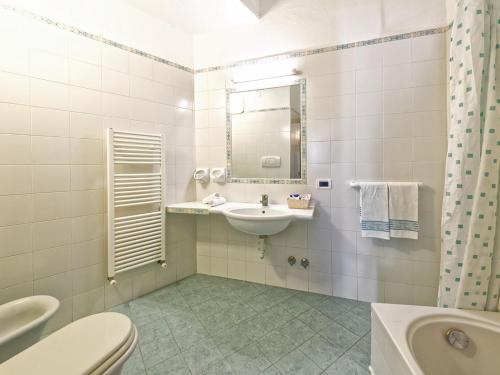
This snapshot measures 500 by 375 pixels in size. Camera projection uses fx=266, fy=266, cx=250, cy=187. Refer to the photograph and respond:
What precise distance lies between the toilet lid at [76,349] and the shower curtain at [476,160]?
65.6 inches

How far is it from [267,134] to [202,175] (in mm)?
778

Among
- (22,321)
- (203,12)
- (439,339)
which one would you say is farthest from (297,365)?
(203,12)

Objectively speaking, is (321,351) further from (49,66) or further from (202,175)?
(49,66)

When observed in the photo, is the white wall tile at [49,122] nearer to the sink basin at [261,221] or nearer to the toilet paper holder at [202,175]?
the toilet paper holder at [202,175]

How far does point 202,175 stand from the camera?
8.87ft

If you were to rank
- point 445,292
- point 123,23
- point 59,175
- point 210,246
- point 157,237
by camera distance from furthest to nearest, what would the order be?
point 210,246 → point 157,237 → point 123,23 → point 59,175 → point 445,292

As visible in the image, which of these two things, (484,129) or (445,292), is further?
(445,292)

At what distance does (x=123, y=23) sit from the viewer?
2.15 meters

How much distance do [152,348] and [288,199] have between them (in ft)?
4.74

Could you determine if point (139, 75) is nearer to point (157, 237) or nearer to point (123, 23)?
point (123, 23)

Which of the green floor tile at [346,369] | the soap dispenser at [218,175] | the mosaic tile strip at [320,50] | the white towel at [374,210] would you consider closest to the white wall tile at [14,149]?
the soap dispenser at [218,175]

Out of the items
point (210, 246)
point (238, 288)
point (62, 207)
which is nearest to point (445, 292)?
point (238, 288)

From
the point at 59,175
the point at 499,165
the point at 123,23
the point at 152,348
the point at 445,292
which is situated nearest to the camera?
the point at 499,165

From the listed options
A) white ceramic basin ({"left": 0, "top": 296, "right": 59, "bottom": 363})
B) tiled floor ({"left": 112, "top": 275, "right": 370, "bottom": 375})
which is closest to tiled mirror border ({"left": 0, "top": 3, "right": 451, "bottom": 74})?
white ceramic basin ({"left": 0, "top": 296, "right": 59, "bottom": 363})
